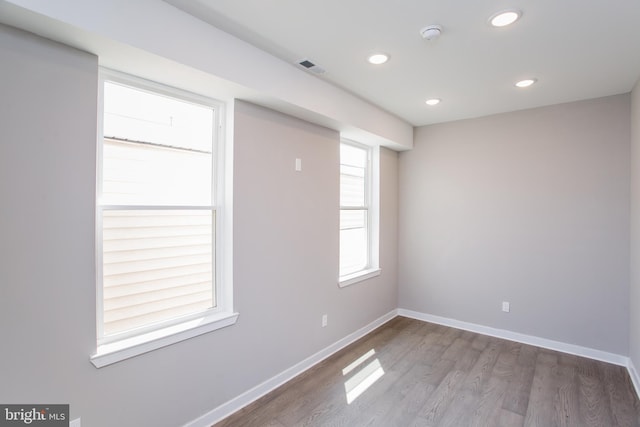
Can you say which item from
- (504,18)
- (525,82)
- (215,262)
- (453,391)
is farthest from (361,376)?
(525,82)

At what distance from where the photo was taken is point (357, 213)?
4.07 metres

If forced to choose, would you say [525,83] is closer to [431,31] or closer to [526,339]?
[431,31]

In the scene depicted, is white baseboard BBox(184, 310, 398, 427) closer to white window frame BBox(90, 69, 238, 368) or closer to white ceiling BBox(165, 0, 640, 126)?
white window frame BBox(90, 69, 238, 368)

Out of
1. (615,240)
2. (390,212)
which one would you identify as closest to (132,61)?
(390,212)

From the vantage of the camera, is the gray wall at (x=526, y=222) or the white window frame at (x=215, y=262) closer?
the white window frame at (x=215, y=262)

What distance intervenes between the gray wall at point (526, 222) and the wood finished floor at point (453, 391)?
48 centimetres

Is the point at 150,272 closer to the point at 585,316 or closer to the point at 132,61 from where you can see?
the point at 132,61

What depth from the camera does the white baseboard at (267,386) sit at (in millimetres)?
2236

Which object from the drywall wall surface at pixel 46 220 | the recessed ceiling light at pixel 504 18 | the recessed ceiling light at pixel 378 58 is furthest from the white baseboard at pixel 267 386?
the recessed ceiling light at pixel 504 18

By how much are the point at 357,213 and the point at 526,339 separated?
238cm

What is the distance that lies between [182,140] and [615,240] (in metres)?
4.05

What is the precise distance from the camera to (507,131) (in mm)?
3721

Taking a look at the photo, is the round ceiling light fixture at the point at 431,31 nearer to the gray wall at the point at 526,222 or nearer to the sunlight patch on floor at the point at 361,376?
the gray wall at the point at 526,222

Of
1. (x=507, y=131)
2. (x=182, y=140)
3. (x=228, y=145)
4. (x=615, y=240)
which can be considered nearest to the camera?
(x=182, y=140)
